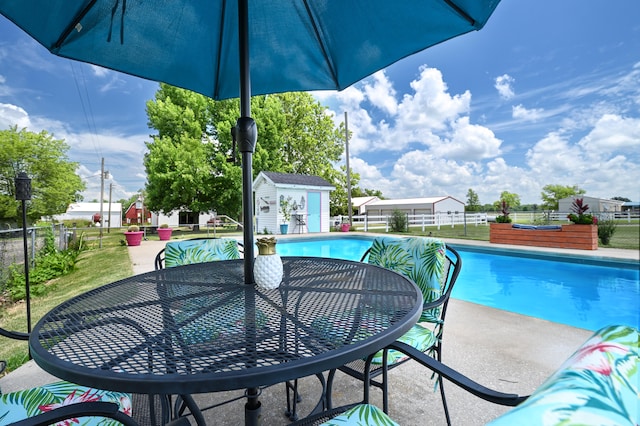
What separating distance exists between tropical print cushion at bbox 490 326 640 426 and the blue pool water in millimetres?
4226

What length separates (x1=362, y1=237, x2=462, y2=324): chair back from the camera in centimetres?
164

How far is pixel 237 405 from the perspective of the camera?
1.65m

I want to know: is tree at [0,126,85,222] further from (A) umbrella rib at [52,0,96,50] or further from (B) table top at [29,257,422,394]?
(B) table top at [29,257,422,394]

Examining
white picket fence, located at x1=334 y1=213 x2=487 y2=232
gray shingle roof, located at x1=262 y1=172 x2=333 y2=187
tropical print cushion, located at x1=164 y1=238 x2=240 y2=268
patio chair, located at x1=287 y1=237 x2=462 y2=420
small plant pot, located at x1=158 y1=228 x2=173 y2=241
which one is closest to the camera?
patio chair, located at x1=287 y1=237 x2=462 y2=420

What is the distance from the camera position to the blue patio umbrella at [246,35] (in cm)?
146

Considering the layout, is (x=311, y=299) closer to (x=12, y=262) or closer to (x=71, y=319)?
(x=71, y=319)

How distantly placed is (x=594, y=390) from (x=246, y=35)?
1540mm

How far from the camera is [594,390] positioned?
32 cm

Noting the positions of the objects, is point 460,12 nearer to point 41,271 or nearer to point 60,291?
point 60,291

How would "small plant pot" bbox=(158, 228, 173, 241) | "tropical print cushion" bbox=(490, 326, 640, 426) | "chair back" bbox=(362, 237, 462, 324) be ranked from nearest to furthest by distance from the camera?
1. "tropical print cushion" bbox=(490, 326, 640, 426)
2. "chair back" bbox=(362, 237, 462, 324)
3. "small plant pot" bbox=(158, 228, 173, 241)

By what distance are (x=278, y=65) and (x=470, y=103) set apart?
2957cm

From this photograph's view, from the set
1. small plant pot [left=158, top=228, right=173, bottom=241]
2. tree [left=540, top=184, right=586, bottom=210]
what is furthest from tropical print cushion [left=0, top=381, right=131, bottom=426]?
tree [left=540, top=184, right=586, bottom=210]

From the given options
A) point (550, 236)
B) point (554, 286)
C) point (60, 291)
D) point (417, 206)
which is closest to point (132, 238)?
point (60, 291)

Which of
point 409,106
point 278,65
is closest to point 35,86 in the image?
point 278,65
